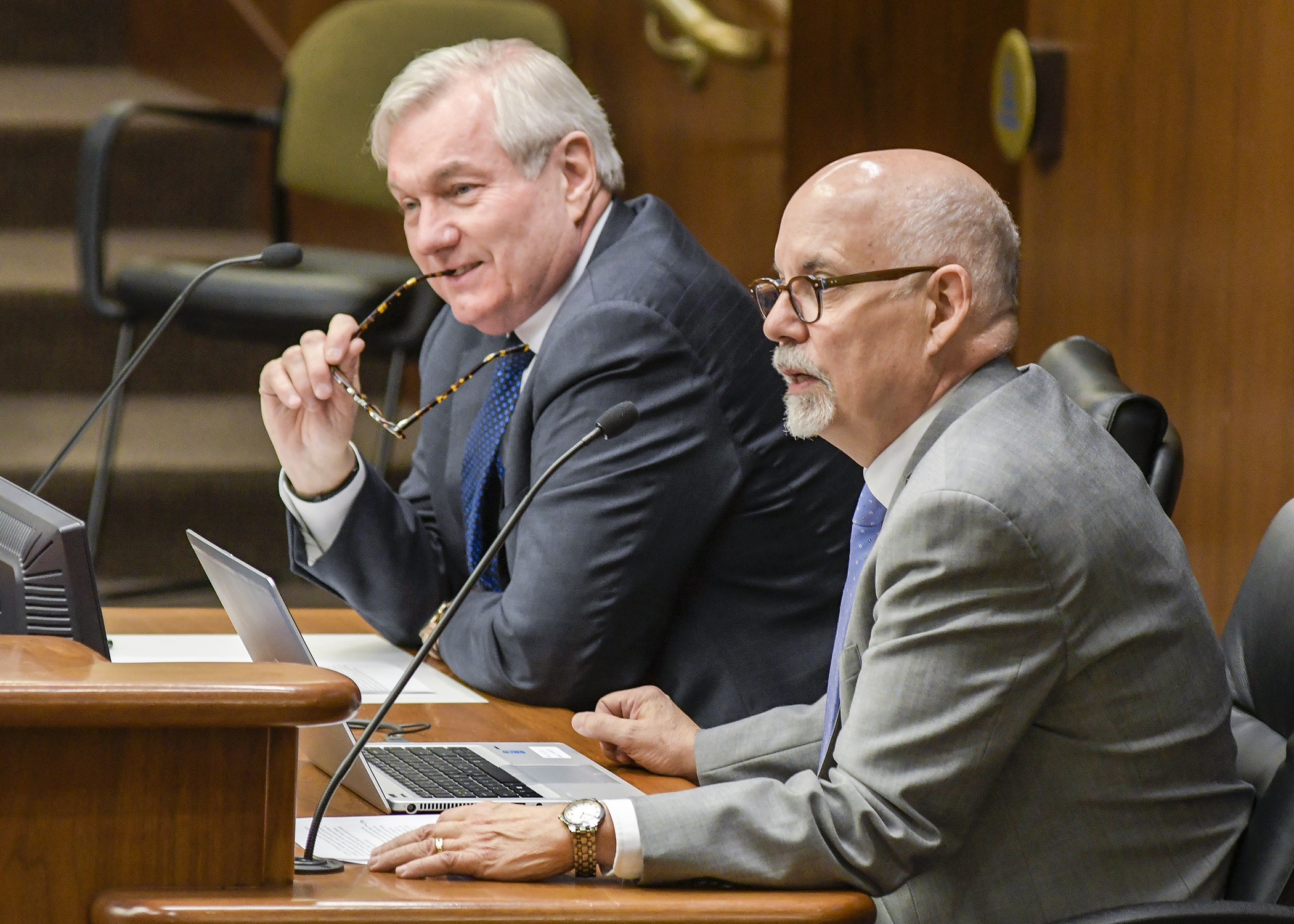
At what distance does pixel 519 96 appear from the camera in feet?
7.07

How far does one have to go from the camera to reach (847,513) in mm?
2102

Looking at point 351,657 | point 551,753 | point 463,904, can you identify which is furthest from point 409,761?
point 351,657

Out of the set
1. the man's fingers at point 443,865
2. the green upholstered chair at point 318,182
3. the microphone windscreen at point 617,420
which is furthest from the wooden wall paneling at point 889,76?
the man's fingers at point 443,865

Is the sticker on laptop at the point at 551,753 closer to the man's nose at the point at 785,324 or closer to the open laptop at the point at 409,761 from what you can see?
the open laptop at the point at 409,761

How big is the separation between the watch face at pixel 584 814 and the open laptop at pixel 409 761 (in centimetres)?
11

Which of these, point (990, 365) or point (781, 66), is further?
point (781, 66)

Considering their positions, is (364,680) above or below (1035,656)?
below

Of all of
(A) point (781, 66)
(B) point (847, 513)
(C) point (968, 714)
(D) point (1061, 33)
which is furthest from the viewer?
(A) point (781, 66)

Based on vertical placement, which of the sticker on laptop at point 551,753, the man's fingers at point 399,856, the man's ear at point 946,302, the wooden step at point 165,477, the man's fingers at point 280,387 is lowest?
the wooden step at point 165,477

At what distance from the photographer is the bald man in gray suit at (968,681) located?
47.1 inches

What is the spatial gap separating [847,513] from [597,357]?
1.30ft

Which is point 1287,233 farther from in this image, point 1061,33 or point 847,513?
point 1061,33

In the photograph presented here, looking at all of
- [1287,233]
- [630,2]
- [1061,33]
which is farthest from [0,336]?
[1287,233]

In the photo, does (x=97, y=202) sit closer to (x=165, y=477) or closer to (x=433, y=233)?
(x=165, y=477)
